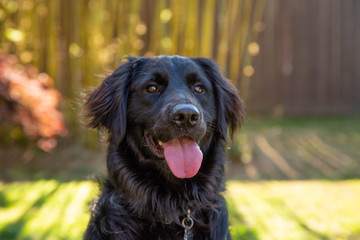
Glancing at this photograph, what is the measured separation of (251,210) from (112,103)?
2.64m

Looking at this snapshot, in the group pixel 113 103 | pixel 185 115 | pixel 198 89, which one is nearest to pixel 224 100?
pixel 198 89

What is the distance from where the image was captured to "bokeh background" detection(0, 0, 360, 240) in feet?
14.5

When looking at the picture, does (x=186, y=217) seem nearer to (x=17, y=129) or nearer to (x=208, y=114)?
(x=208, y=114)

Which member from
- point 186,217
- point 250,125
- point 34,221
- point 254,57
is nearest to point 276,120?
point 250,125

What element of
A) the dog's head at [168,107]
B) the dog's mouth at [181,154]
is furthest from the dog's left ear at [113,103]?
the dog's mouth at [181,154]

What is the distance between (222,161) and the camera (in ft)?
9.27

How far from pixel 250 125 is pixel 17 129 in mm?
5367

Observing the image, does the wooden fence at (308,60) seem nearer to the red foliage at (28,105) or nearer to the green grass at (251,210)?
the green grass at (251,210)

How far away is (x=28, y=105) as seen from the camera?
6.10 m

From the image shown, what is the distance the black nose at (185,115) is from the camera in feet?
7.91

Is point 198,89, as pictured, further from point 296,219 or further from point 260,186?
point 260,186

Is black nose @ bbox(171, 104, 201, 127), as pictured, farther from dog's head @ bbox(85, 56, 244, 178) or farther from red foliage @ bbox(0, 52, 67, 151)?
red foliage @ bbox(0, 52, 67, 151)

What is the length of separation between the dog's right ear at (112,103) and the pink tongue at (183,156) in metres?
0.35

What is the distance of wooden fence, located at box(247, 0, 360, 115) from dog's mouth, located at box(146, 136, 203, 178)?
8.71 m
